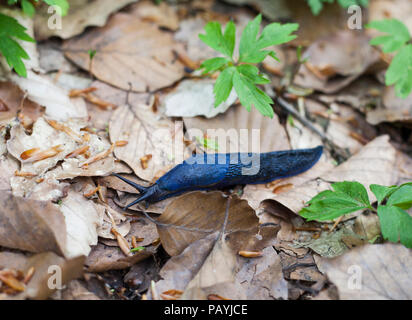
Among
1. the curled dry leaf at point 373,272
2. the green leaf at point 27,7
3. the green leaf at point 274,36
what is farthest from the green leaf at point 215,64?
the curled dry leaf at point 373,272

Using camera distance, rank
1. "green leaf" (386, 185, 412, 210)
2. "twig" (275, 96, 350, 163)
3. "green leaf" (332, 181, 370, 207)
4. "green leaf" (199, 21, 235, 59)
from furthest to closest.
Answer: "twig" (275, 96, 350, 163)
"green leaf" (199, 21, 235, 59)
"green leaf" (332, 181, 370, 207)
"green leaf" (386, 185, 412, 210)

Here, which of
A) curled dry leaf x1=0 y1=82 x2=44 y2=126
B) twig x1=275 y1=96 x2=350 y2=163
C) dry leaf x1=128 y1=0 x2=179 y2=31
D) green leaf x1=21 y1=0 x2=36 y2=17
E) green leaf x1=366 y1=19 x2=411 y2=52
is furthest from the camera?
dry leaf x1=128 y1=0 x2=179 y2=31

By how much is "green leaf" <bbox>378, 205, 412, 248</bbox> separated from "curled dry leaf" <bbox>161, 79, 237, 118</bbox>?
71.7 inches

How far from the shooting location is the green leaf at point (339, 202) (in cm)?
290

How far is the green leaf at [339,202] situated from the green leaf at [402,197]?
172 millimetres

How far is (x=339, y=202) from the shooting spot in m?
2.93

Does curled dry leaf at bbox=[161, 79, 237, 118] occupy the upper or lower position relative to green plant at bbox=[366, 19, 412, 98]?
lower

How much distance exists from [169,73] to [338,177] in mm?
2093

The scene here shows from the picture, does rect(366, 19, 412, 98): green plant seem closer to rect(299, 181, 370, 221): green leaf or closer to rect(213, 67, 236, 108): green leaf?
rect(299, 181, 370, 221): green leaf

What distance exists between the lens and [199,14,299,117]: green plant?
332 centimetres

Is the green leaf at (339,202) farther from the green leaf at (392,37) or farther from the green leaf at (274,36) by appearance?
the green leaf at (392,37)

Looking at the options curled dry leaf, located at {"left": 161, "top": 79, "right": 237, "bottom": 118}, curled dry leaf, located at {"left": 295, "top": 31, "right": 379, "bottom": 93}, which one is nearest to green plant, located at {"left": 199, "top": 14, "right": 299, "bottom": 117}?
curled dry leaf, located at {"left": 161, "top": 79, "right": 237, "bottom": 118}
